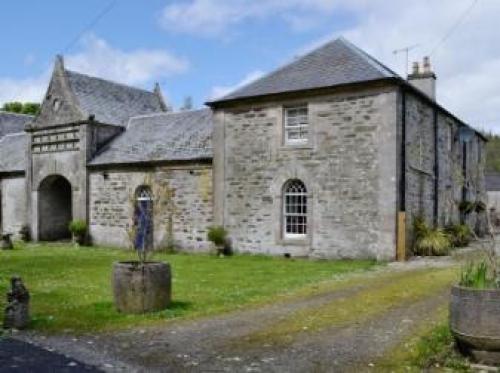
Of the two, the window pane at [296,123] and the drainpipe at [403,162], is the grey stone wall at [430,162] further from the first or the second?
the window pane at [296,123]

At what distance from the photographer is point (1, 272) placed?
1540 cm

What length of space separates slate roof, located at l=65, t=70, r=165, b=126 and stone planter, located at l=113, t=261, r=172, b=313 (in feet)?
60.6

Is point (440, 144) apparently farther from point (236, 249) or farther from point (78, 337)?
point (78, 337)

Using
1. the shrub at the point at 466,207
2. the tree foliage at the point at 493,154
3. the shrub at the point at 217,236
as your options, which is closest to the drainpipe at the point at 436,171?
the shrub at the point at 466,207

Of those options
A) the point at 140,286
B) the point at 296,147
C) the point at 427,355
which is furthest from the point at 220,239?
the point at 427,355

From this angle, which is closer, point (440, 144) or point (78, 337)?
point (78, 337)

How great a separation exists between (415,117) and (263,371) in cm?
1527

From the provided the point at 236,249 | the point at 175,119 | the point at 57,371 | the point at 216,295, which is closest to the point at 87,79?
the point at 175,119

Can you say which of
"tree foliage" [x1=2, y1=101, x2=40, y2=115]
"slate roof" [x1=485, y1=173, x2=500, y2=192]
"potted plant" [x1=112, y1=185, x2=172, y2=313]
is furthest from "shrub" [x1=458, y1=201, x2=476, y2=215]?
"tree foliage" [x1=2, y1=101, x2=40, y2=115]

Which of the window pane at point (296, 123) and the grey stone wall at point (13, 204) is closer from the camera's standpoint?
the window pane at point (296, 123)

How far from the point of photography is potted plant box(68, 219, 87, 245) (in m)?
25.7

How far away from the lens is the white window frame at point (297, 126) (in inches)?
776

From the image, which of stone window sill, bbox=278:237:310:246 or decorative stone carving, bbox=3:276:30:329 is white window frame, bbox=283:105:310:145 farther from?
decorative stone carving, bbox=3:276:30:329

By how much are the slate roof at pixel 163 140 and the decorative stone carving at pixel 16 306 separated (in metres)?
13.6
